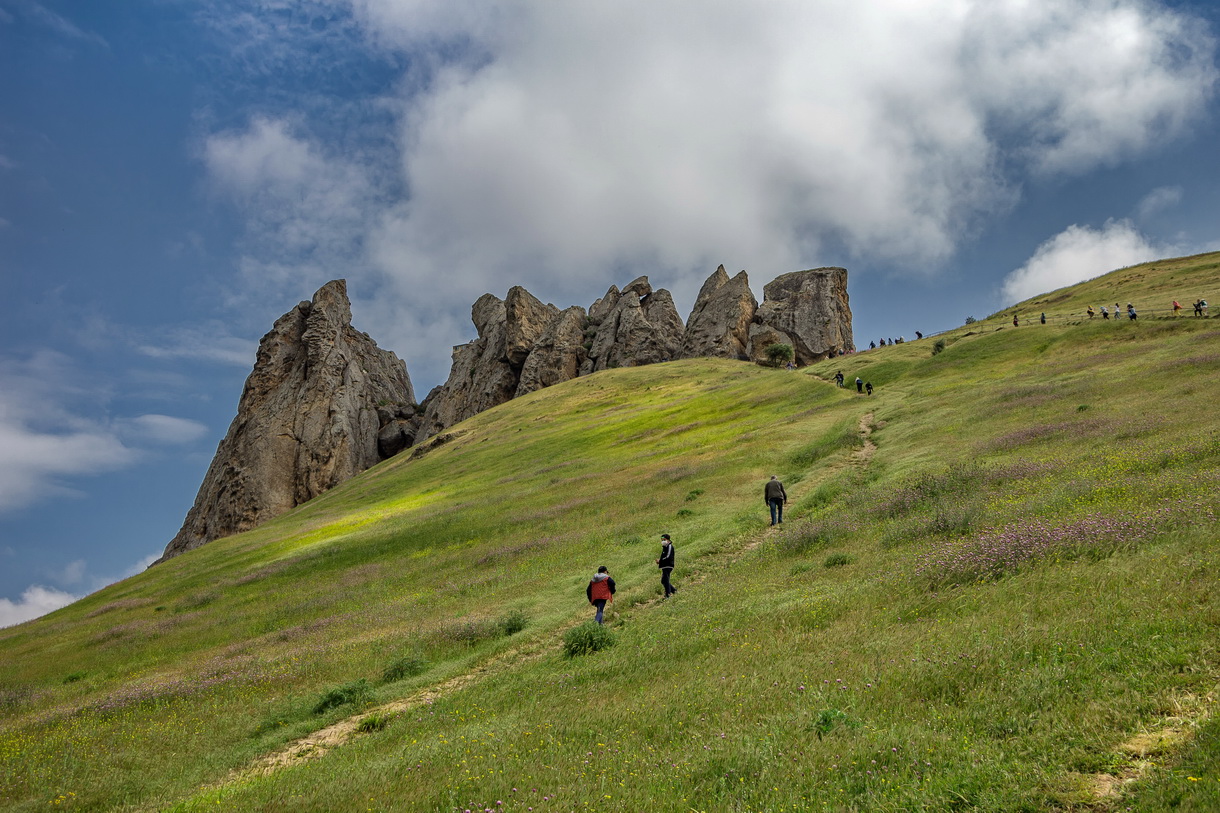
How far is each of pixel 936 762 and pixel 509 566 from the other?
80.5ft

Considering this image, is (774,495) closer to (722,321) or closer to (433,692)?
(433,692)

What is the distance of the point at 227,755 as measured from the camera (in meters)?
13.8

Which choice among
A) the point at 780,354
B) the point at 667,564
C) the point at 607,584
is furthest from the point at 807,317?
the point at 607,584

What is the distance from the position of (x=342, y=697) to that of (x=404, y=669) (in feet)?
6.98

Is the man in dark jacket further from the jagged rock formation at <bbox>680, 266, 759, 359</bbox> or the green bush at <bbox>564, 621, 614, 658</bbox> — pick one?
the jagged rock formation at <bbox>680, 266, 759, 359</bbox>

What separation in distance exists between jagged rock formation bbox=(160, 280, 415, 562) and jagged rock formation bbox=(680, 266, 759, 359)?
72.4 metres

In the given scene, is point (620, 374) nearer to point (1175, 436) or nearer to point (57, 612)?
point (57, 612)

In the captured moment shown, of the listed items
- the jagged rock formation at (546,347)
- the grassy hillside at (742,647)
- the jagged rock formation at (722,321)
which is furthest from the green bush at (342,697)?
the jagged rock formation at (546,347)

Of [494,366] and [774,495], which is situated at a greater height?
[494,366]

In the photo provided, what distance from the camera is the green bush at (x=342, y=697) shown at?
51.4 feet

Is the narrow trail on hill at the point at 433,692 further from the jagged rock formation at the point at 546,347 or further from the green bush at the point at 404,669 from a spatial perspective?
the jagged rock formation at the point at 546,347

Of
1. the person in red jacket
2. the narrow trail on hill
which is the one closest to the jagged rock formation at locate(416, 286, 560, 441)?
the narrow trail on hill

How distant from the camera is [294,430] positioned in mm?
112875

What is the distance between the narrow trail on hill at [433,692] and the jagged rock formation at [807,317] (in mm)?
119159
